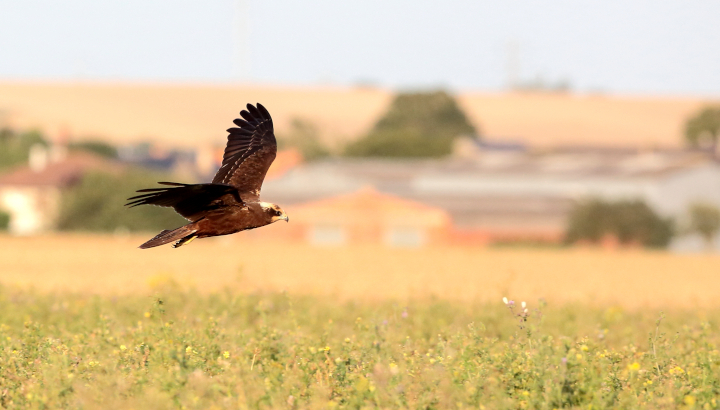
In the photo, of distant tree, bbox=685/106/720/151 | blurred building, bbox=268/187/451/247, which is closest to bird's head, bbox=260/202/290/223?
blurred building, bbox=268/187/451/247

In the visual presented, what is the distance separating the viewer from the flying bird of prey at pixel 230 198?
1108cm

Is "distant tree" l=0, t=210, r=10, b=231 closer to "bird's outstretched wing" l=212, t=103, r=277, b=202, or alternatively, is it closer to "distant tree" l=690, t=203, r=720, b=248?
"distant tree" l=690, t=203, r=720, b=248

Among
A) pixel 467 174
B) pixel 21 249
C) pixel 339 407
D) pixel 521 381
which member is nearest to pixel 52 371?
pixel 339 407

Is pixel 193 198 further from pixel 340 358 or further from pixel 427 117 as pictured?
pixel 427 117

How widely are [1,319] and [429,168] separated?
83.4 meters

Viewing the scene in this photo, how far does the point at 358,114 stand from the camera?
585ft

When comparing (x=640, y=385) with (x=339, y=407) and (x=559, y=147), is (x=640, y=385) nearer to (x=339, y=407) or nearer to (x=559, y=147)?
(x=339, y=407)

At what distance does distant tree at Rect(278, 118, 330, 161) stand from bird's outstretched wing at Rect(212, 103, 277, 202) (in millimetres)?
113895

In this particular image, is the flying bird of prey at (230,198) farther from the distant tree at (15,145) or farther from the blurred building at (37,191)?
the distant tree at (15,145)

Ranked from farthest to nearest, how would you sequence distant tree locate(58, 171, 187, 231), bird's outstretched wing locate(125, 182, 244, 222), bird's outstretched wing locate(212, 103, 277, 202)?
distant tree locate(58, 171, 187, 231) → bird's outstretched wing locate(212, 103, 277, 202) → bird's outstretched wing locate(125, 182, 244, 222)

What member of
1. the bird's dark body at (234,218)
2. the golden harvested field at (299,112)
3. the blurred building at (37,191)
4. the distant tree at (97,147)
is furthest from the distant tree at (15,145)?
the bird's dark body at (234,218)

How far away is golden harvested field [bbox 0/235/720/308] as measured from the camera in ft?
116

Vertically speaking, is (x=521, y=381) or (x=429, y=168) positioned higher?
(x=521, y=381)

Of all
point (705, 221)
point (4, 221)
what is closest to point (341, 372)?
point (705, 221)
